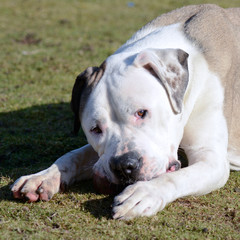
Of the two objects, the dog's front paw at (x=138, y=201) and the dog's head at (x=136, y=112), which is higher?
the dog's head at (x=136, y=112)

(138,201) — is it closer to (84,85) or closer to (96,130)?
(96,130)

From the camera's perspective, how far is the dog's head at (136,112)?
11.6 ft

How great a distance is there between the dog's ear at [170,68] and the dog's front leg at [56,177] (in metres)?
0.98

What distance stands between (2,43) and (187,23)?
6.07 metres

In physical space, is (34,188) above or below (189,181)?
above

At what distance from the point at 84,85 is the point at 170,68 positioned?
0.68m

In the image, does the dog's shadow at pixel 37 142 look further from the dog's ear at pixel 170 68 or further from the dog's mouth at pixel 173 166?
the dog's ear at pixel 170 68

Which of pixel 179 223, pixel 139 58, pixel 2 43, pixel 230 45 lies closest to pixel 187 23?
pixel 230 45

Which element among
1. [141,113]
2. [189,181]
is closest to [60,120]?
[141,113]

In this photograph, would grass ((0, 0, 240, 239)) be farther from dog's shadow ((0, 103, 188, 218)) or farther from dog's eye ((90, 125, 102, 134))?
dog's eye ((90, 125, 102, 134))

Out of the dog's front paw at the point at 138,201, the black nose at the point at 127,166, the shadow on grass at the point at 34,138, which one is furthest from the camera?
the shadow on grass at the point at 34,138

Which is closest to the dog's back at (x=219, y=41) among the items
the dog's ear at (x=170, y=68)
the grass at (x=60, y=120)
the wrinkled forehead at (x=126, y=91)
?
the dog's ear at (x=170, y=68)

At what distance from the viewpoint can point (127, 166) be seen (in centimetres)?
345

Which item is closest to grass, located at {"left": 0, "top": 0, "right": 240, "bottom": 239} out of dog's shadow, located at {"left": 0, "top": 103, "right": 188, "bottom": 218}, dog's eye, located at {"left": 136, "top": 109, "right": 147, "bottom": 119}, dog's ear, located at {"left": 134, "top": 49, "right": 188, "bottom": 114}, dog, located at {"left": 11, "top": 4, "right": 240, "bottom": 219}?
dog's shadow, located at {"left": 0, "top": 103, "right": 188, "bottom": 218}
